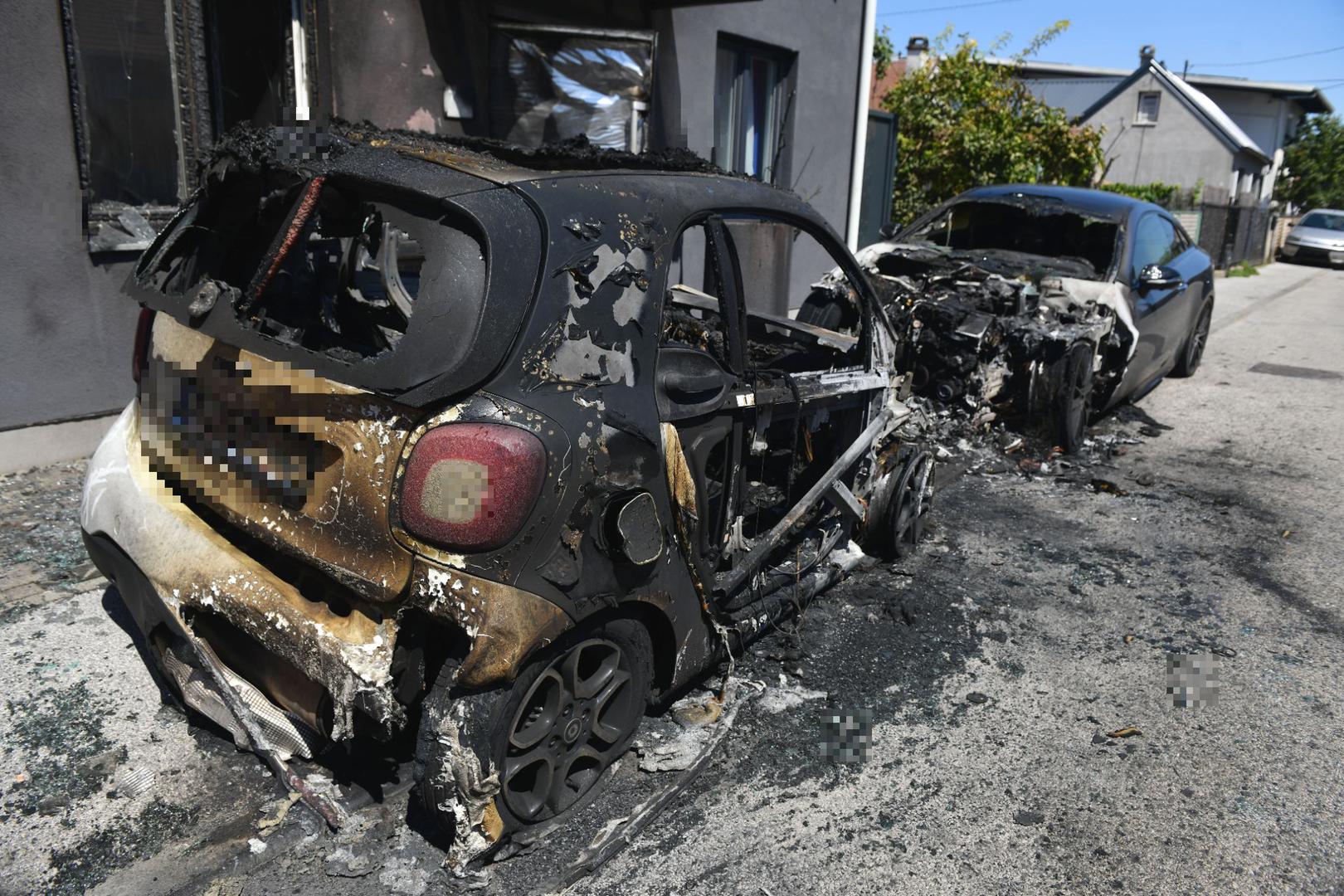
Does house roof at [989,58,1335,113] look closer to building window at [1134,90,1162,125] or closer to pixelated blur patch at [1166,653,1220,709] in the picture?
building window at [1134,90,1162,125]

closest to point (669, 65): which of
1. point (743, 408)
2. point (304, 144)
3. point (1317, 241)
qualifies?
point (743, 408)

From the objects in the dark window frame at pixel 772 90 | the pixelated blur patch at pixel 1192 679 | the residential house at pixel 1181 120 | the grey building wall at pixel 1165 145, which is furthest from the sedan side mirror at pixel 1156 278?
the grey building wall at pixel 1165 145

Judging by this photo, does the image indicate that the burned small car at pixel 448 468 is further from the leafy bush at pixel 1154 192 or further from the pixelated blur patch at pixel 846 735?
the leafy bush at pixel 1154 192

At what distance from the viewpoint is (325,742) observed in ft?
9.44

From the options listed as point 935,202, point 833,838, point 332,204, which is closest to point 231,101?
point 332,204

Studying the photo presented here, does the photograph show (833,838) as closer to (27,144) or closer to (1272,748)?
(1272,748)

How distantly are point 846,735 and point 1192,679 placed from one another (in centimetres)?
159

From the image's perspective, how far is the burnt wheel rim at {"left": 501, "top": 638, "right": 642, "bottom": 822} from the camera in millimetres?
2664

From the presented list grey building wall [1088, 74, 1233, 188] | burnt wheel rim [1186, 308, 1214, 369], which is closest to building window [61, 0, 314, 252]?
burnt wheel rim [1186, 308, 1214, 369]

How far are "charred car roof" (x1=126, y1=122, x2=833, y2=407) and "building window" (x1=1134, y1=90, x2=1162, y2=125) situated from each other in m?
39.5

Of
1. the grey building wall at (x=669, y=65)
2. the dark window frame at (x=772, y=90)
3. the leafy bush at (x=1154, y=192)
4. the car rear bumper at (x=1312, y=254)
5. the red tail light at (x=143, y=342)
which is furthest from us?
the car rear bumper at (x=1312, y=254)

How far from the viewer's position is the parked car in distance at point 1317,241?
2714 centimetres

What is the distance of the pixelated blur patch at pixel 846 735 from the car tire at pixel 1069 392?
3.91 metres

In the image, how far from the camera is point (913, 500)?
485cm
